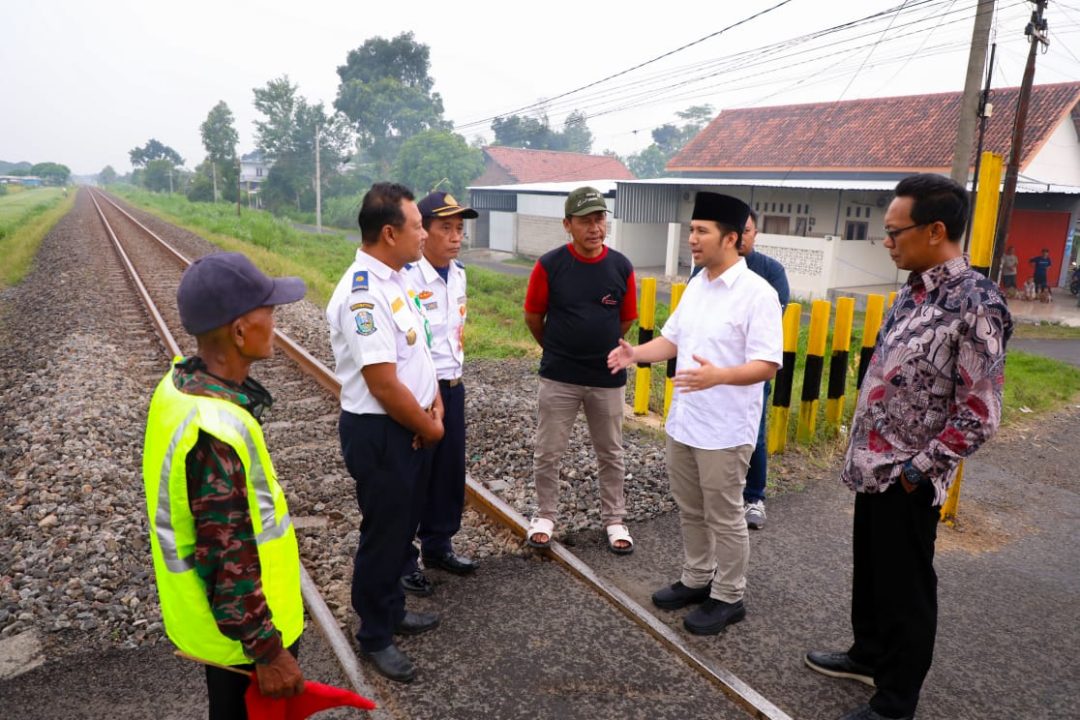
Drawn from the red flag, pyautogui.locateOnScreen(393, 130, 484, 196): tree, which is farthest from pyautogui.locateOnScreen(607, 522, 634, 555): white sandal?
pyautogui.locateOnScreen(393, 130, 484, 196): tree

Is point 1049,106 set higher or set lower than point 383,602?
higher

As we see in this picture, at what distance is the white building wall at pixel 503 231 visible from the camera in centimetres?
3262

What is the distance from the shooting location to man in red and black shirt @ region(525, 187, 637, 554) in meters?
3.98

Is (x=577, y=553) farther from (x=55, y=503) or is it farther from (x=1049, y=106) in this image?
(x=1049, y=106)

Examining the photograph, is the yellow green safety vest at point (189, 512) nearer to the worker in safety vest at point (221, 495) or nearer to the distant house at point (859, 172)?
the worker in safety vest at point (221, 495)

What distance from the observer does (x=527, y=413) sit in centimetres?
650

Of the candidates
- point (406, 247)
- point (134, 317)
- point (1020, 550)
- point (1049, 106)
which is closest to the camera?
point (406, 247)

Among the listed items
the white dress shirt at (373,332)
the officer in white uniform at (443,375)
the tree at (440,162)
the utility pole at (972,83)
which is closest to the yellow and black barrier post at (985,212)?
the officer in white uniform at (443,375)

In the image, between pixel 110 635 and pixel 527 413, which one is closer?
pixel 110 635

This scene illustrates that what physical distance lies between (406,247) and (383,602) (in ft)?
5.03

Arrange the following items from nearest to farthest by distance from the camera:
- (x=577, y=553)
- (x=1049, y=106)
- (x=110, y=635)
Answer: (x=110, y=635) < (x=577, y=553) < (x=1049, y=106)

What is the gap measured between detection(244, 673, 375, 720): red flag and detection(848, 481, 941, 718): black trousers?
6.62ft

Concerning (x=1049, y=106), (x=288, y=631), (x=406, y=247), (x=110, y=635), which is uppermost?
(x=1049, y=106)

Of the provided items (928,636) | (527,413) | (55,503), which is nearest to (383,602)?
(928,636)
